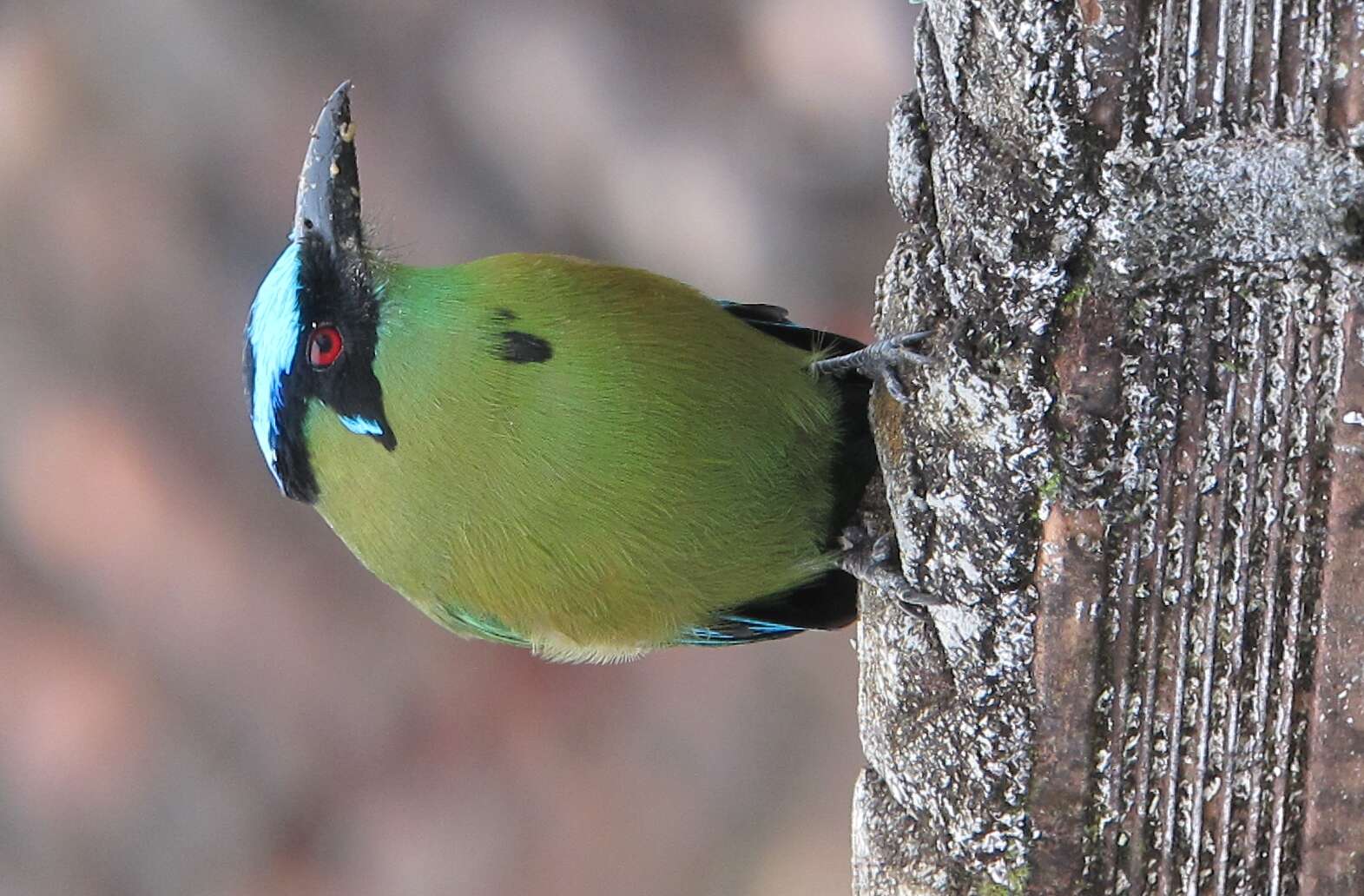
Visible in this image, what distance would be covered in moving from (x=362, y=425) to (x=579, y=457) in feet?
1.20

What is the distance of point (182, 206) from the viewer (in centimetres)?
330

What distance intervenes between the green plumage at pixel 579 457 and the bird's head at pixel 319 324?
28mm

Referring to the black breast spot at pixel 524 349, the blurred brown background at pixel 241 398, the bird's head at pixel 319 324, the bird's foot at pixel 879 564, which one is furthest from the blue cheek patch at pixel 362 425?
the blurred brown background at pixel 241 398

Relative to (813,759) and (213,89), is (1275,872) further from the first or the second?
(213,89)

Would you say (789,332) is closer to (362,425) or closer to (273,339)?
(362,425)

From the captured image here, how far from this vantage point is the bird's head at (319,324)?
78.8 inches

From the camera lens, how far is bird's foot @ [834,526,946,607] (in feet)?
5.04

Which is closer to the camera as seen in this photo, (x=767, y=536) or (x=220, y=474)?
(x=767, y=536)

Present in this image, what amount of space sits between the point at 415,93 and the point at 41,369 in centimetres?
123

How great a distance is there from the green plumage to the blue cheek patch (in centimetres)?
1

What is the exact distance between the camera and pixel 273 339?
2.03 m

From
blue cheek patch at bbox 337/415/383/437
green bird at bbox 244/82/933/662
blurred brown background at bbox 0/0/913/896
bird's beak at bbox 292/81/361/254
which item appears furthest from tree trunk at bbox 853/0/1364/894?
blurred brown background at bbox 0/0/913/896

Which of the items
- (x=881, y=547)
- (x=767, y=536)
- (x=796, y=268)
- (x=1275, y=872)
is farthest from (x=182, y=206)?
(x=1275, y=872)

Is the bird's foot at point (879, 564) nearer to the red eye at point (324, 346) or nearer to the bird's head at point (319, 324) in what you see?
the bird's head at point (319, 324)
